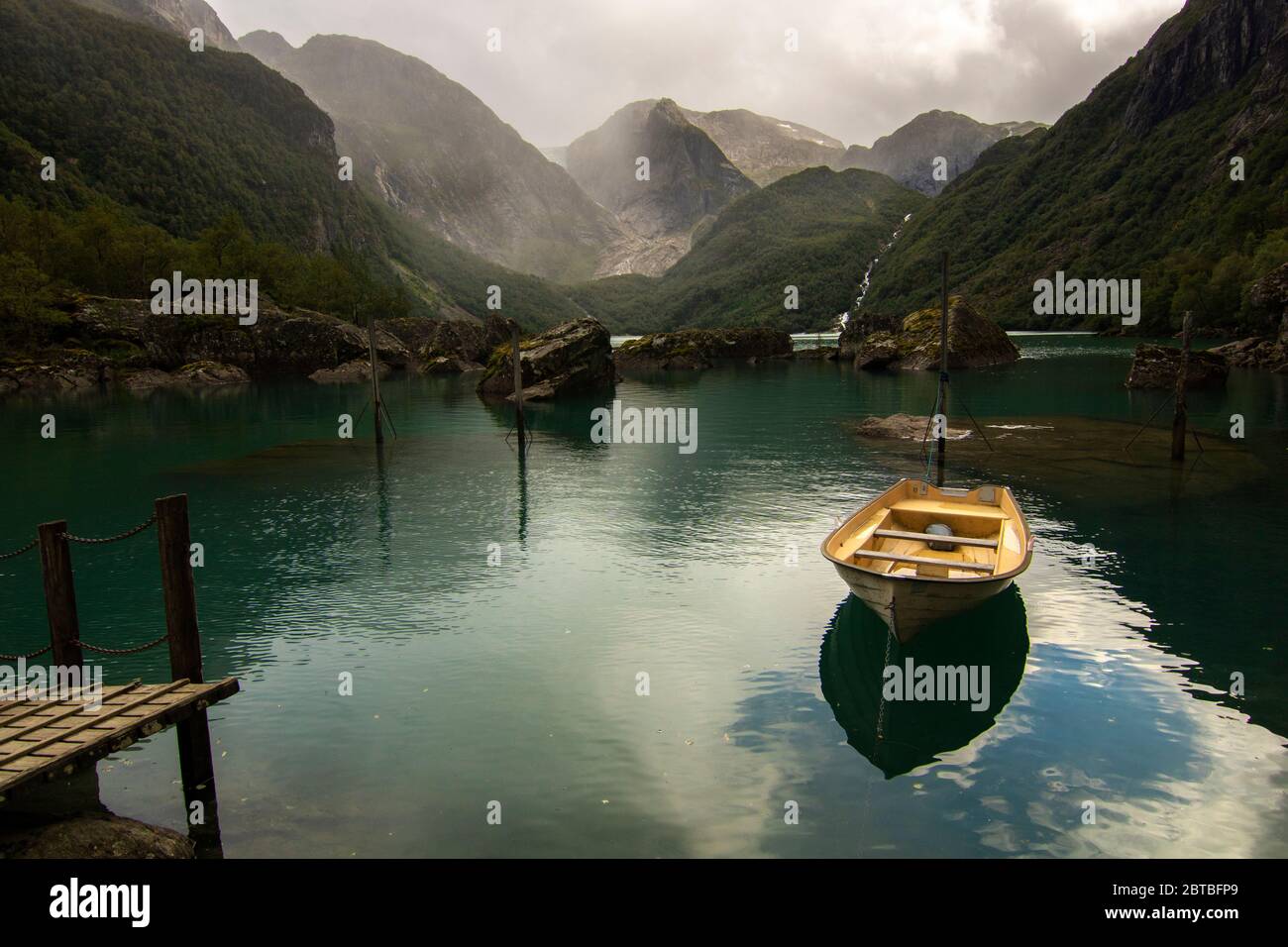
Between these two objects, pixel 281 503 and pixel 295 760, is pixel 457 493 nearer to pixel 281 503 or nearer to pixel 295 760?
pixel 281 503

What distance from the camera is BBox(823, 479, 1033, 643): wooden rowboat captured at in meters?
13.7

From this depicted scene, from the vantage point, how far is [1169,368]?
6319 centimetres

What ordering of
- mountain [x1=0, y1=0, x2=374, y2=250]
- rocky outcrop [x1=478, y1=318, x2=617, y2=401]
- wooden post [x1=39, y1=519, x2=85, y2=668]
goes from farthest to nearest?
mountain [x1=0, y1=0, x2=374, y2=250], rocky outcrop [x1=478, y1=318, x2=617, y2=401], wooden post [x1=39, y1=519, x2=85, y2=668]

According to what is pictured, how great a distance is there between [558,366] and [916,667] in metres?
60.1

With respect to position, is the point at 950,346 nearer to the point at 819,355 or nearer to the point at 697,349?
the point at 819,355

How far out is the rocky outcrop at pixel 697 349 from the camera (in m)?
121

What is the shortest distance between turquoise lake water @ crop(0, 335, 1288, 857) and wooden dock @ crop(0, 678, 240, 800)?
155 cm

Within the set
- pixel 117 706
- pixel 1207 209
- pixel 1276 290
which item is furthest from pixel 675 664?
pixel 1207 209

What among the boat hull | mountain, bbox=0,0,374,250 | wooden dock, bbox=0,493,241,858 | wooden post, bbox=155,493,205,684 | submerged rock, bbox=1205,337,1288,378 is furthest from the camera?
mountain, bbox=0,0,374,250

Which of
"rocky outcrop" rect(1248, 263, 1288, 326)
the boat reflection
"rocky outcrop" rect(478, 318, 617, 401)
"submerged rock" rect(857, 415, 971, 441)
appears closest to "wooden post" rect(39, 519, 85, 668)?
the boat reflection

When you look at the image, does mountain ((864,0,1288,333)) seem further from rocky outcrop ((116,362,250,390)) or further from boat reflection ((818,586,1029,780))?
boat reflection ((818,586,1029,780))

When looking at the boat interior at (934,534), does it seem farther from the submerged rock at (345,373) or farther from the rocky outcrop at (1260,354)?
the submerged rock at (345,373)

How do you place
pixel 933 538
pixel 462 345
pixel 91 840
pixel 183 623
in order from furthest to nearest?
pixel 462 345, pixel 933 538, pixel 183 623, pixel 91 840
